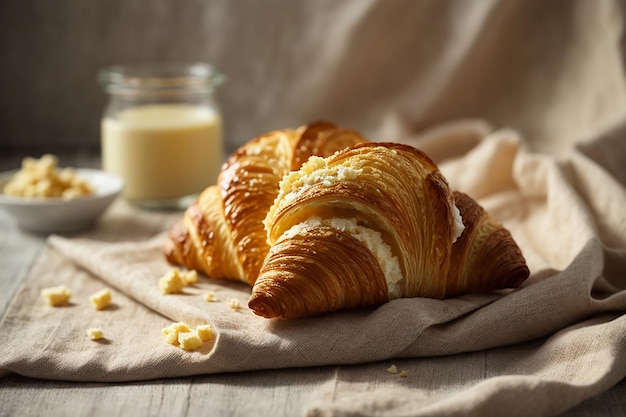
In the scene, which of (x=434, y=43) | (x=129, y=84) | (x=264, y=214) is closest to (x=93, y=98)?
(x=129, y=84)

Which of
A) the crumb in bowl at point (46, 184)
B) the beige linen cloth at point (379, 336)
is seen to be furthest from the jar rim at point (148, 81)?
the beige linen cloth at point (379, 336)

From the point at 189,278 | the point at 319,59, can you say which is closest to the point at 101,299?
the point at 189,278

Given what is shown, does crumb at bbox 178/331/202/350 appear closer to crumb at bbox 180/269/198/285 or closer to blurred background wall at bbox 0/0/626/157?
crumb at bbox 180/269/198/285

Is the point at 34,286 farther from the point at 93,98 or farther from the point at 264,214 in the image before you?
the point at 93,98

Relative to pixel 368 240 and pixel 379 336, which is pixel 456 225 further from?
pixel 379 336

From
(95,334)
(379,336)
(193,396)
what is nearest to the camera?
(193,396)

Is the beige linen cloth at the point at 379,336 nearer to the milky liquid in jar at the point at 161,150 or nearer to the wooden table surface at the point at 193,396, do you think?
the wooden table surface at the point at 193,396

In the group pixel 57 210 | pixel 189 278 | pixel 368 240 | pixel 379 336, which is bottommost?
pixel 57 210
